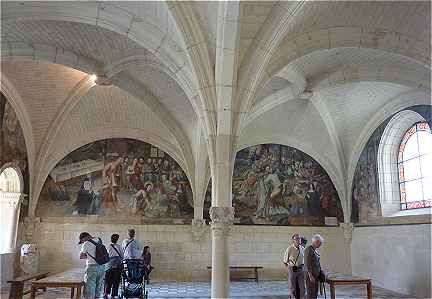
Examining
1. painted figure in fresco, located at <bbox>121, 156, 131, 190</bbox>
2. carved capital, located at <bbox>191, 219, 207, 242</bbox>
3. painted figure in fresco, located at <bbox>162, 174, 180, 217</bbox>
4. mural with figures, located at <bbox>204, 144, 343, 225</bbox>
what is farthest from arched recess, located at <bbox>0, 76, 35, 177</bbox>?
mural with figures, located at <bbox>204, 144, 343, 225</bbox>

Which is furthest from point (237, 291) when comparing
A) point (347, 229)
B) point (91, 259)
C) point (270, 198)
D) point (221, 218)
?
point (347, 229)

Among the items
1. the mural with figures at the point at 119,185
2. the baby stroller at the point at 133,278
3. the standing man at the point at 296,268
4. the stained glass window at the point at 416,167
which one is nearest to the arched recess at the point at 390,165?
the stained glass window at the point at 416,167

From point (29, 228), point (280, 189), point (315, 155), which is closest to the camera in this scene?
point (29, 228)

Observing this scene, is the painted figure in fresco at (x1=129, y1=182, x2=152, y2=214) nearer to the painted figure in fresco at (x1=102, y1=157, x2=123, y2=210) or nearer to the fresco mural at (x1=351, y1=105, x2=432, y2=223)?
the painted figure in fresco at (x1=102, y1=157, x2=123, y2=210)

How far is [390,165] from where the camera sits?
36.2ft

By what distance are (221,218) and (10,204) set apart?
7.56 metres

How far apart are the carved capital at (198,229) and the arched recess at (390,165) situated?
17.2 feet

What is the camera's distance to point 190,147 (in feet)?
39.5

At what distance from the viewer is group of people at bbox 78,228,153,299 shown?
6359 millimetres

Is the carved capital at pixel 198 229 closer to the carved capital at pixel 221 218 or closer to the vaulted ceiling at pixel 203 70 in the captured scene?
the vaulted ceiling at pixel 203 70

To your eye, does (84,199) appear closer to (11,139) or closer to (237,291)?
(11,139)

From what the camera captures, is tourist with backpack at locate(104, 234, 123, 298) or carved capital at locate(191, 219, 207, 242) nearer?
tourist with backpack at locate(104, 234, 123, 298)

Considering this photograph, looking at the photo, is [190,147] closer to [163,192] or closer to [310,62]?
[163,192]

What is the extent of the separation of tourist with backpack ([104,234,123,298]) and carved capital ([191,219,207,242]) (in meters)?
4.83
